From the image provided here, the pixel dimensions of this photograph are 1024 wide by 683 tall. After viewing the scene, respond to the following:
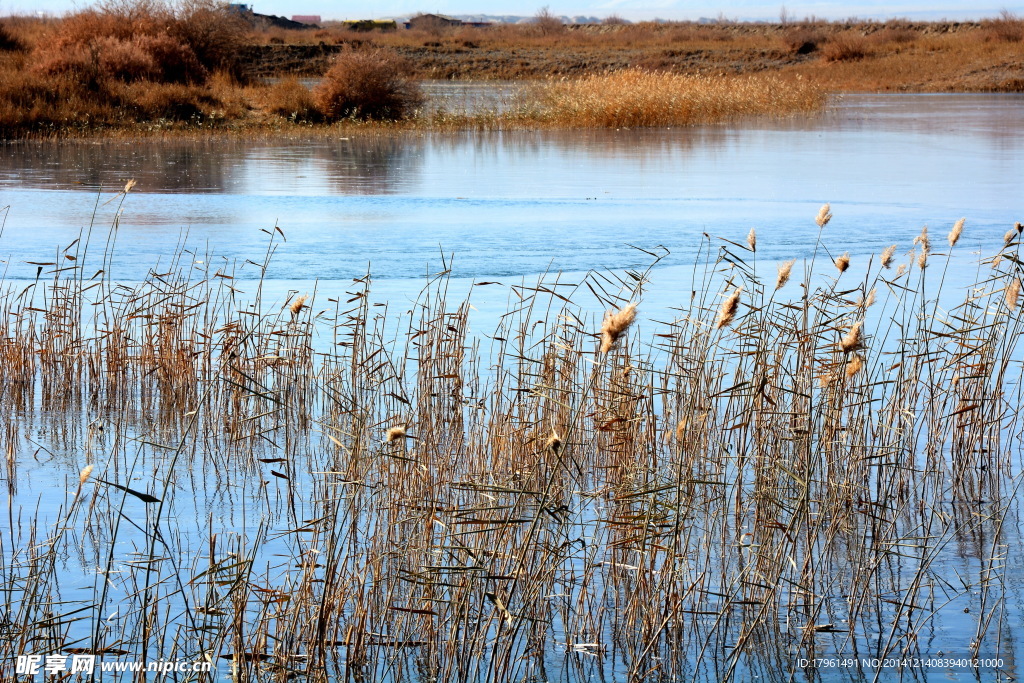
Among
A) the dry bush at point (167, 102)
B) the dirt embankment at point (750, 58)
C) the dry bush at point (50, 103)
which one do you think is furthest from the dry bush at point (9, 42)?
the dirt embankment at point (750, 58)

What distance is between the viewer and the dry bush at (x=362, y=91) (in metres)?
26.3

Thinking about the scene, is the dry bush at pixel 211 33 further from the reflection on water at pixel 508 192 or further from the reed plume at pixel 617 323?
the reed plume at pixel 617 323

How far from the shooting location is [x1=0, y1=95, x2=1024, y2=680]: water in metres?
4.96

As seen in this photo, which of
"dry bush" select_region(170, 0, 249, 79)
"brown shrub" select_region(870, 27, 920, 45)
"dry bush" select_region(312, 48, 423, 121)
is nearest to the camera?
"dry bush" select_region(312, 48, 423, 121)

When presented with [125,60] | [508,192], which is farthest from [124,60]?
[508,192]

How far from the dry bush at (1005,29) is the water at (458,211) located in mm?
32438

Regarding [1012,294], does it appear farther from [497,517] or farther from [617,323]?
[617,323]

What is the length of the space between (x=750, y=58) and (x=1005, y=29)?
1239 cm

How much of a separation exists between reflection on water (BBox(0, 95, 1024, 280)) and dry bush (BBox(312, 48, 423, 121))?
2921 mm

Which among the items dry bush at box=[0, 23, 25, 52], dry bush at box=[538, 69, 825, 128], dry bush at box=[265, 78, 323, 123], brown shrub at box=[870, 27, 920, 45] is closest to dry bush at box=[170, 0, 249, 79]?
dry bush at box=[0, 23, 25, 52]

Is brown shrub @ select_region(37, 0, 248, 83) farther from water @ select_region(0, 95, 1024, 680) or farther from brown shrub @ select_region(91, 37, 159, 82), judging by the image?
water @ select_region(0, 95, 1024, 680)

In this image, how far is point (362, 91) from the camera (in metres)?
26.5

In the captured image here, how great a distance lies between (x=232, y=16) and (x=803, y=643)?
33241mm

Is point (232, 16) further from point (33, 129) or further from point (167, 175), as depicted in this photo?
point (167, 175)
